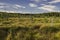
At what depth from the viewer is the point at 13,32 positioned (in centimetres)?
1925

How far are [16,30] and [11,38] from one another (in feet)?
2.99

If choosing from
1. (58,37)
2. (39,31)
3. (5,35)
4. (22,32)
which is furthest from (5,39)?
(58,37)

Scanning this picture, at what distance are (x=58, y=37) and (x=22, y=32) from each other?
332cm

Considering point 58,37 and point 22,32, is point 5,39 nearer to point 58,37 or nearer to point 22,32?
point 22,32

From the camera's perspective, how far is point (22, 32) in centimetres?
1881

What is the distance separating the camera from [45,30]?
61.7 feet

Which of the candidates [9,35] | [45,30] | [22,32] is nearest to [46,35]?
[45,30]

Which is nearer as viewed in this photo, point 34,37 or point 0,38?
point 34,37

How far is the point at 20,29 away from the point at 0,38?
2095mm

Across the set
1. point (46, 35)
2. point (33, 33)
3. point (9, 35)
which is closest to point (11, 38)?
point (9, 35)

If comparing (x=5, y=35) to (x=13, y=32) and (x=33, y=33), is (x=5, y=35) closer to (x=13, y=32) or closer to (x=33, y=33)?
(x=13, y=32)

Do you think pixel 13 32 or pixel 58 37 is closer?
pixel 58 37

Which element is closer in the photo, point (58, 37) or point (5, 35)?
point (58, 37)

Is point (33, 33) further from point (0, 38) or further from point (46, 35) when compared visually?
point (0, 38)
